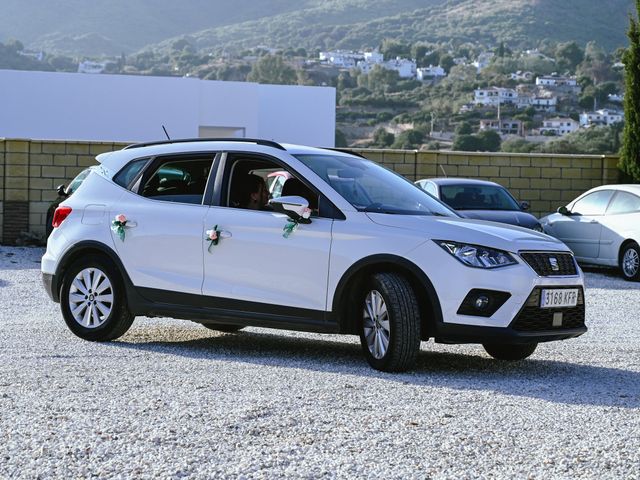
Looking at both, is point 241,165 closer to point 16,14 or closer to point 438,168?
point 438,168

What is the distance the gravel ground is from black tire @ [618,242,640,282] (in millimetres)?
8168

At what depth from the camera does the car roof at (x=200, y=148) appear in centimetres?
934

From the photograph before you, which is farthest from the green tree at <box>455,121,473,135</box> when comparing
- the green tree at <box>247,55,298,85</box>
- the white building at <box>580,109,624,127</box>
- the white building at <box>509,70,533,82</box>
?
the green tree at <box>247,55,298,85</box>

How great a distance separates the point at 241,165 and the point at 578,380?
3.14 meters

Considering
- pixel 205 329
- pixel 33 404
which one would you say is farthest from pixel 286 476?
pixel 205 329

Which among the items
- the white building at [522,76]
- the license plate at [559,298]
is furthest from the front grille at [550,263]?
the white building at [522,76]

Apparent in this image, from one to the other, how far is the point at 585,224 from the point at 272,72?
112756mm

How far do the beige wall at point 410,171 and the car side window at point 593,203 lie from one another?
3.83 meters

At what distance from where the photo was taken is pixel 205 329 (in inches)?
445

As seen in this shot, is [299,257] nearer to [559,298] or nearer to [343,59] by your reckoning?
[559,298]

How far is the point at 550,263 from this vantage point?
333 inches

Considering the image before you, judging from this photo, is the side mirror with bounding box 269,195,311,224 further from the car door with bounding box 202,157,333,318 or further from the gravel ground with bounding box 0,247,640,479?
the gravel ground with bounding box 0,247,640,479

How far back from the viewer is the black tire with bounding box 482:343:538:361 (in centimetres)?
937

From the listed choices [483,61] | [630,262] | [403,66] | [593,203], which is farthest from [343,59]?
[630,262]
